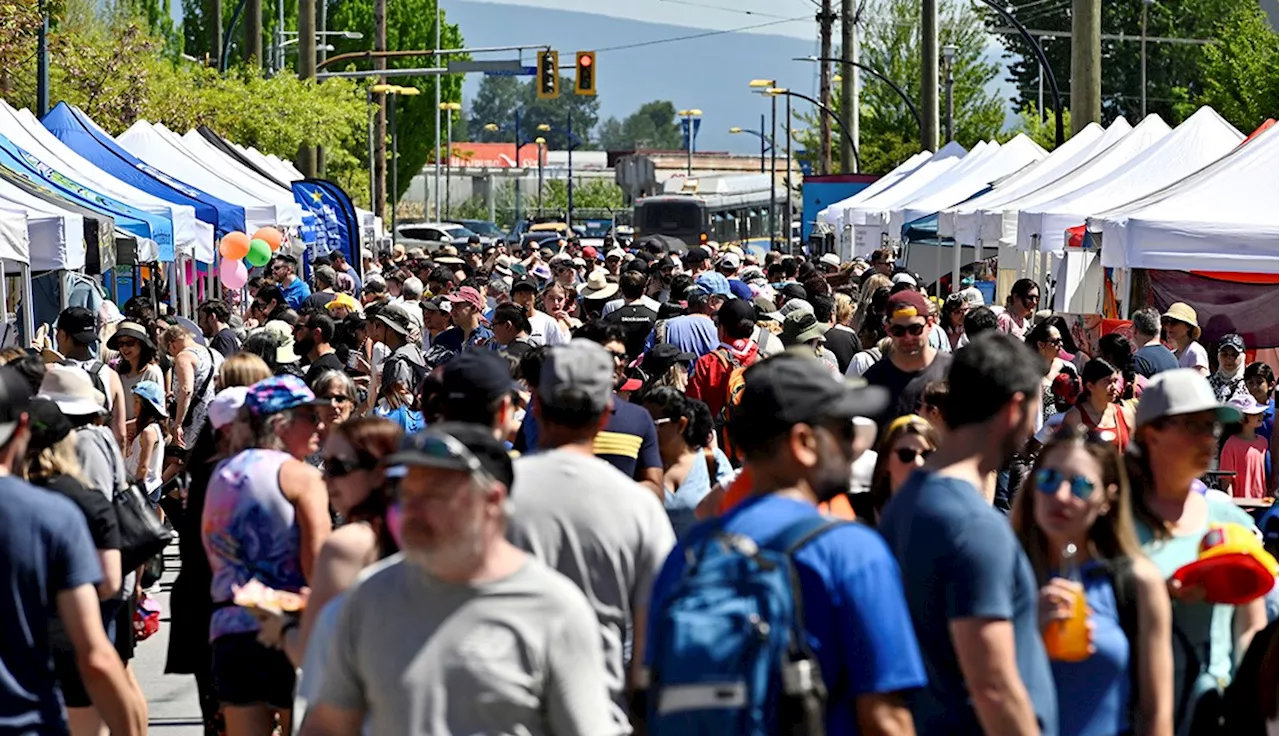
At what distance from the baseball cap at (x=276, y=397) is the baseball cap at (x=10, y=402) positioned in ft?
4.30

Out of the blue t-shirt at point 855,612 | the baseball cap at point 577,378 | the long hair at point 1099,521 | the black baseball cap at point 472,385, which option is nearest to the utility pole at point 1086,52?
the black baseball cap at point 472,385

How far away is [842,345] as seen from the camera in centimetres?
1240

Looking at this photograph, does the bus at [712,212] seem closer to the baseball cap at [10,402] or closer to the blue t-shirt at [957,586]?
the baseball cap at [10,402]

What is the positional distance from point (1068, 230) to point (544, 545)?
14704 mm

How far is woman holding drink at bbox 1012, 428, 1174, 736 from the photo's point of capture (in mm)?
4375

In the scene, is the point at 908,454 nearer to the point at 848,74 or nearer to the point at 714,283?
the point at 714,283

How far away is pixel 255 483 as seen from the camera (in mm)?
5988

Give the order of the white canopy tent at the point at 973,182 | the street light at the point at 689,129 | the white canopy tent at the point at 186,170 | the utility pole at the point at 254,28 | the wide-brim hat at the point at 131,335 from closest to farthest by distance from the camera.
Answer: the wide-brim hat at the point at 131,335 < the white canopy tent at the point at 186,170 < the white canopy tent at the point at 973,182 < the utility pole at the point at 254,28 < the street light at the point at 689,129

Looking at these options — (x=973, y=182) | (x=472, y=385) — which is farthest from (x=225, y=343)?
(x=973, y=182)

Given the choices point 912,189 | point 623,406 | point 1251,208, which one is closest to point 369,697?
point 623,406

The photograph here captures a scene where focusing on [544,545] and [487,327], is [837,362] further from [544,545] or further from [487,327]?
[544,545]

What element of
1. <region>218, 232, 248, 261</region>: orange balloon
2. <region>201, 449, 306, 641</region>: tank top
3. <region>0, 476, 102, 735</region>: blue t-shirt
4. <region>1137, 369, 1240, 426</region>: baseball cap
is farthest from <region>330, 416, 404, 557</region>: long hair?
<region>218, 232, 248, 261</region>: orange balloon

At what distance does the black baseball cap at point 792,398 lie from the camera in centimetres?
396

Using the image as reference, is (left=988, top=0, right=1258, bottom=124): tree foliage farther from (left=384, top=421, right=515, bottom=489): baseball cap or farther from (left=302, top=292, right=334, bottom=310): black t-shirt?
(left=384, top=421, right=515, bottom=489): baseball cap
